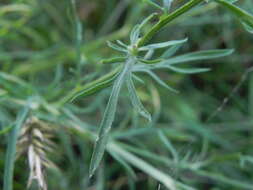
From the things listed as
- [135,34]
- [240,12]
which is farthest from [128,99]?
[240,12]

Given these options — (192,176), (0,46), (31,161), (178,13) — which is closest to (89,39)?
(0,46)

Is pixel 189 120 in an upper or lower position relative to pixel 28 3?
lower

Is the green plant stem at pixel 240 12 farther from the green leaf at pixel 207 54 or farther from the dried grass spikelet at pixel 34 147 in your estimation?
the dried grass spikelet at pixel 34 147

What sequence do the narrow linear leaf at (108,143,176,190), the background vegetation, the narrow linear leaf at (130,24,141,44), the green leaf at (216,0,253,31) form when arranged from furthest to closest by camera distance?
the background vegetation, the narrow linear leaf at (108,143,176,190), the narrow linear leaf at (130,24,141,44), the green leaf at (216,0,253,31)

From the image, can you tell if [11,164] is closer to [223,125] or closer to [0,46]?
[0,46]

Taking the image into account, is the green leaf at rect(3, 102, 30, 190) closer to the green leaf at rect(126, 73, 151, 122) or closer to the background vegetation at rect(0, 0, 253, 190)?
the background vegetation at rect(0, 0, 253, 190)

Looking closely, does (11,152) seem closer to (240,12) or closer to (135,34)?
(135,34)

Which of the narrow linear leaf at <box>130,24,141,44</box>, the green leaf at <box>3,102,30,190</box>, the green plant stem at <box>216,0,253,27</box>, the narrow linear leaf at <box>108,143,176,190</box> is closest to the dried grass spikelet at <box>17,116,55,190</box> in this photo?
the green leaf at <box>3,102,30,190</box>
